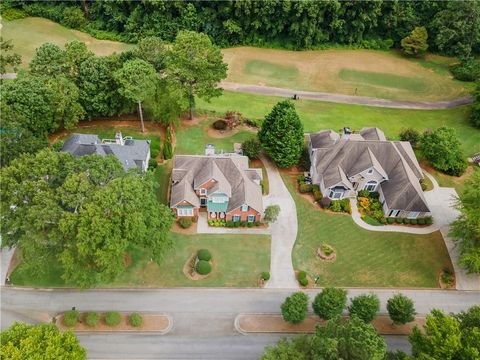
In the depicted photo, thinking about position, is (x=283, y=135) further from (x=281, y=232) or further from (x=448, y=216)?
(x=448, y=216)

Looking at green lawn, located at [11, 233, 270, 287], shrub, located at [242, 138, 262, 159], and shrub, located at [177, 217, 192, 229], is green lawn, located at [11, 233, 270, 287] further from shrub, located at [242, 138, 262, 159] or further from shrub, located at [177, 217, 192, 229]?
shrub, located at [242, 138, 262, 159]

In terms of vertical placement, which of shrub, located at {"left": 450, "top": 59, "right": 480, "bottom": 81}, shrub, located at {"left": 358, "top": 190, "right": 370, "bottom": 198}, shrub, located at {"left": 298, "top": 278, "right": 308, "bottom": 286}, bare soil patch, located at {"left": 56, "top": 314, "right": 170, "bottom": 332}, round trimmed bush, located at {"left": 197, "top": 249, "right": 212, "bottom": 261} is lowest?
bare soil patch, located at {"left": 56, "top": 314, "right": 170, "bottom": 332}

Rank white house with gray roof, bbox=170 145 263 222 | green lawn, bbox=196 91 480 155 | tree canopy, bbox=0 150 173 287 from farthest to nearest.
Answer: green lawn, bbox=196 91 480 155 → white house with gray roof, bbox=170 145 263 222 → tree canopy, bbox=0 150 173 287

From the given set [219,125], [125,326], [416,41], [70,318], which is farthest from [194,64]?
[416,41]

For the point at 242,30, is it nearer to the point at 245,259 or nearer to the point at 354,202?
the point at 354,202

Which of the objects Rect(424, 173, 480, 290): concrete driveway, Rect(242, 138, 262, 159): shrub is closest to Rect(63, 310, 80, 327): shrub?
Rect(242, 138, 262, 159): shrub

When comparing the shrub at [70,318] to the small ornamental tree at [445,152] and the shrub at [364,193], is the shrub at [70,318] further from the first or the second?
the small ornamental tree at [445,152]

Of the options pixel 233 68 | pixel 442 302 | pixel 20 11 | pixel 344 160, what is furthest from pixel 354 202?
pixel 20 11
